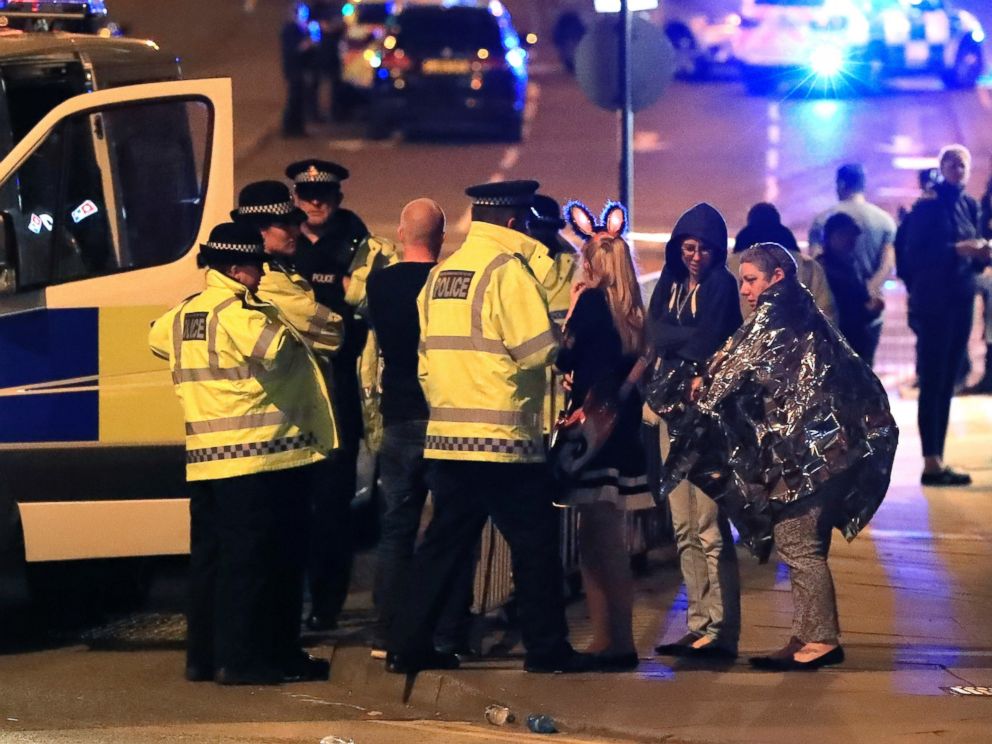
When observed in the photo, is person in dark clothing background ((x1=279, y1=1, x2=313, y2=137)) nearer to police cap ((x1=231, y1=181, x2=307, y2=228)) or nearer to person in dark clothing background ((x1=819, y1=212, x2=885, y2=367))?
person in dark clothing background ((x1=819, y1=212, x2=885, y2=367))

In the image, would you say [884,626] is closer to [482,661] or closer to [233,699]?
[482,661]

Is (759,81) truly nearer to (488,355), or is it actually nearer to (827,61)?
(827,61)

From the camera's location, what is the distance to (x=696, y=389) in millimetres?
7367

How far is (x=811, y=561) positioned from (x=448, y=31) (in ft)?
65.1

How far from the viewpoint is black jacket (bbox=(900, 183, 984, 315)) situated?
436 inches

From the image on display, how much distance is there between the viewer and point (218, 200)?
800 centimetres

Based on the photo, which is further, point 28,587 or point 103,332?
point 28,587

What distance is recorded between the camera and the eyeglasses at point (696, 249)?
298 inches

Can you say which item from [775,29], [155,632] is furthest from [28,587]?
[775,29]

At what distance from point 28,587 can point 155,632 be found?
0.59 m

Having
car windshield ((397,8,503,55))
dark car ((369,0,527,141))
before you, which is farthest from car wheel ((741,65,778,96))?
car windshield ((397,8,503,55))

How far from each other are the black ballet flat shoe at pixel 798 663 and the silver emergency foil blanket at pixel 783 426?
0.40 m

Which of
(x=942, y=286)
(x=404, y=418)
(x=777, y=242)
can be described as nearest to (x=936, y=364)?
(x=942, y=286)

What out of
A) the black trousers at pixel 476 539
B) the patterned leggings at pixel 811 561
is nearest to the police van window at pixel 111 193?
the black trousers at pixel 476 539
